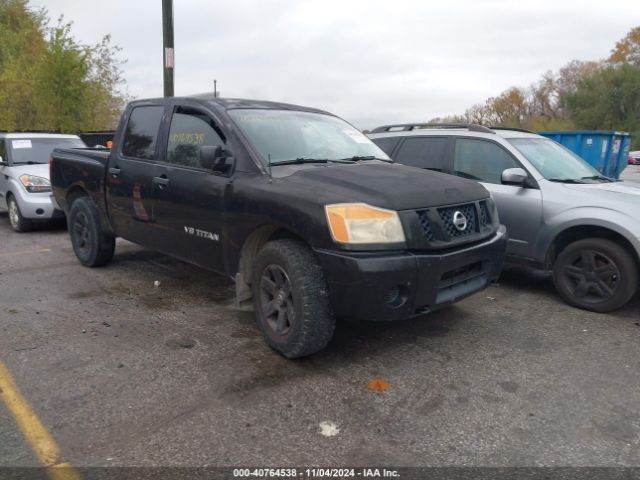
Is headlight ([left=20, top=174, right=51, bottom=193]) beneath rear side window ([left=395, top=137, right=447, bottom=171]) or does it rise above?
beneath

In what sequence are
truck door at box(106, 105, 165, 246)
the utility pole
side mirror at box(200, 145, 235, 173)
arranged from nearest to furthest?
side mirror at box(200, 145, 235, 173)
truck door at box(106, 105, 165, 246)
the utility pole

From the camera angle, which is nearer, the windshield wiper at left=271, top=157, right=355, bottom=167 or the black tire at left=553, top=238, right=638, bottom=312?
the windshield wiper at left=271, top=157, right=355, bottom=167

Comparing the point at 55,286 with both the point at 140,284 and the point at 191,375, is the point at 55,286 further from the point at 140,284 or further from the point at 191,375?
the point at 191,375

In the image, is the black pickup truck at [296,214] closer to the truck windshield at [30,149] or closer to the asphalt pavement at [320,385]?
the asphalt pavement at [320,385]

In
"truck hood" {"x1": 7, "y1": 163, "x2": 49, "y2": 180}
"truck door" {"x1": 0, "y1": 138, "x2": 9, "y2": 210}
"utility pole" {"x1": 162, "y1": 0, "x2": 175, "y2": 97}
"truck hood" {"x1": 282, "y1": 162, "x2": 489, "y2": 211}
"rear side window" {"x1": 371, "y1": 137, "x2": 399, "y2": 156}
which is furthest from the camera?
"utility pole" {"x1": 162, "y1": 0, "x2": 175, "y2": 97}

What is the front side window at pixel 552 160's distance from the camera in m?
5.36

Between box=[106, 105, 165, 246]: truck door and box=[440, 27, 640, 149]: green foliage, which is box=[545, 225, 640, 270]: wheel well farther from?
box=[440, 27, 640, 149]: green foliage

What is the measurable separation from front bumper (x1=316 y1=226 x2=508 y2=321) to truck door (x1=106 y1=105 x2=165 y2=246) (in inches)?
87.9

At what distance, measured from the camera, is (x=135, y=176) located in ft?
16.1

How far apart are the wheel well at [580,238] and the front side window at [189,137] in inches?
129

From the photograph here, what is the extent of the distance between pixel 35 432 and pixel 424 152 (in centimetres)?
490

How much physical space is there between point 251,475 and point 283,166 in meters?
2.20

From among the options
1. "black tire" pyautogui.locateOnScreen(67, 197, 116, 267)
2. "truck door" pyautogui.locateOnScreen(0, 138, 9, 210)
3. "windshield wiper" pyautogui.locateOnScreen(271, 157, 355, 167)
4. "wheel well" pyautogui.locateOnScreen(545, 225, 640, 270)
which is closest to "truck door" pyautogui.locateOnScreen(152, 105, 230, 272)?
"windshield wiper" pyautogui.locateOnScreen(271, 157, 355, 167)

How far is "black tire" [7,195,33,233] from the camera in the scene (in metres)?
8.10
